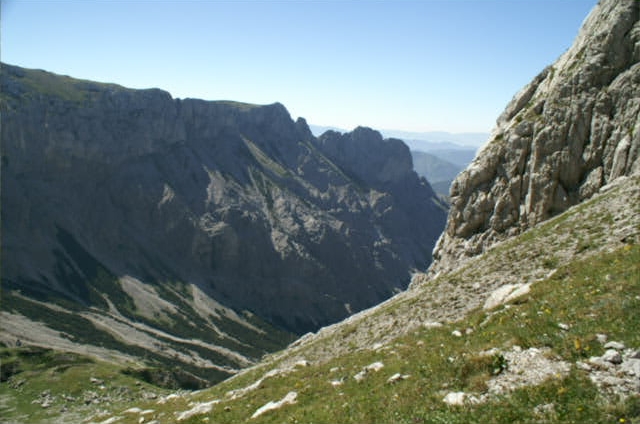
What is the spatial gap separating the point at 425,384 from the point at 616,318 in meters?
6.76

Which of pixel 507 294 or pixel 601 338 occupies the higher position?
pixel 601 338

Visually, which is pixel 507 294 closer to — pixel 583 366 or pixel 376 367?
pixel 376 367

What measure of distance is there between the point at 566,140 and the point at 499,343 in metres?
42.2

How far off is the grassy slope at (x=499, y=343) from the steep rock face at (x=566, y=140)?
39.8 feet

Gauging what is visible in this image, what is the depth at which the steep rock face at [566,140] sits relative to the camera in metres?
48.9

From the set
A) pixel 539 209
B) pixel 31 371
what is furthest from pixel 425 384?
pixel 31 371

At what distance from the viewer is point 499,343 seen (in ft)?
58.5

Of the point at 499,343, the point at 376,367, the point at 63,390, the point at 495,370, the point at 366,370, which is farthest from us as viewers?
the point at 63,390

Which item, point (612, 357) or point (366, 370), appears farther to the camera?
point (366, 370)

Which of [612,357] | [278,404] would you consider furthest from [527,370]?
[278,404]

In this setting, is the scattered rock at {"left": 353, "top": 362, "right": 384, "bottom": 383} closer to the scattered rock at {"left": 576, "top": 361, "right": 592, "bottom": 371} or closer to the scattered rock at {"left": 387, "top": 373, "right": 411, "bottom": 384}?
the scattered rock at {"left": 387, "top": 373, "right": 411, "bottom": 384}

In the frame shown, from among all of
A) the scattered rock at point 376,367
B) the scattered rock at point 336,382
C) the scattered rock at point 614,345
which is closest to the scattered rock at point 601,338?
the scattered rock at point 614,345

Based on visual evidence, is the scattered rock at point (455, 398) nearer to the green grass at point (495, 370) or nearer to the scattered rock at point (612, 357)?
the green grass at point (495, 370)

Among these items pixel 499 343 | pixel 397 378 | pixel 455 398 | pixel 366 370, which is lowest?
pixel 366 370
